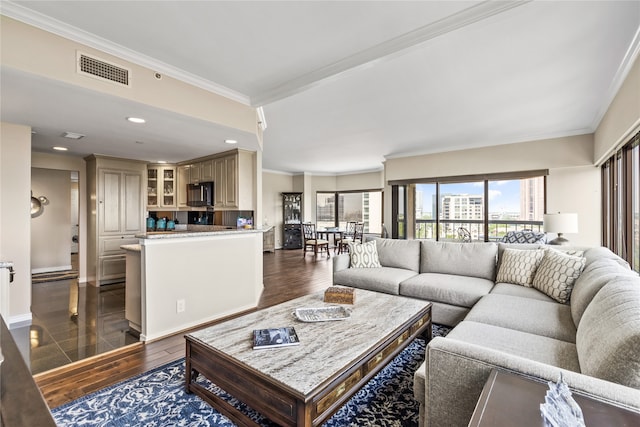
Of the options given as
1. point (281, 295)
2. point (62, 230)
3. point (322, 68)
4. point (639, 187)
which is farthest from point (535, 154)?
point (62, 230)

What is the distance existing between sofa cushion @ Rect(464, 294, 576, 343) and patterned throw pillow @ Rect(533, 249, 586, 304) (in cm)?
12

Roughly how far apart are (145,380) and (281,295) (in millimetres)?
2403

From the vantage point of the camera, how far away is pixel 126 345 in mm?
2783

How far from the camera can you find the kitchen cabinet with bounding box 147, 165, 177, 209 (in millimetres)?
5824

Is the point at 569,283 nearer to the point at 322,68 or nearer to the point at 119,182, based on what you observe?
the point at 322,68

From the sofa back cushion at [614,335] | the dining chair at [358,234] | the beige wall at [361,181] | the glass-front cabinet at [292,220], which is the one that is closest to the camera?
the sofa back cushion at [614,335]

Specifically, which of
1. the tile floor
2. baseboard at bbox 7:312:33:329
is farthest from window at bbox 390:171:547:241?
baseboard at bbox 7:312:33:329

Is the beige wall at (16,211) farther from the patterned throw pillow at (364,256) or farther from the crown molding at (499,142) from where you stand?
the crown molding at (499,142)

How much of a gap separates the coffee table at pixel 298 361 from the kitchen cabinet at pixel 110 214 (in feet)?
13.5

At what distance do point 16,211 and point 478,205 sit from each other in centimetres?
726

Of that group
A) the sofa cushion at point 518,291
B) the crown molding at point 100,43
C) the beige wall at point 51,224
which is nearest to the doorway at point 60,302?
the beige wall at point 51,224

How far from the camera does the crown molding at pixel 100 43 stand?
1918mm

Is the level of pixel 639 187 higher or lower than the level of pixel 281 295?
higher

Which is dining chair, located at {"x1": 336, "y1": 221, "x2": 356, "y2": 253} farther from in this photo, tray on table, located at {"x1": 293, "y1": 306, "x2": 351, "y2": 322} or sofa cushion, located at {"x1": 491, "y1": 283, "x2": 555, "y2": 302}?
tray on table, located at {"x1": 293, "y1": 306, "x2": 351, "y2": 322}
